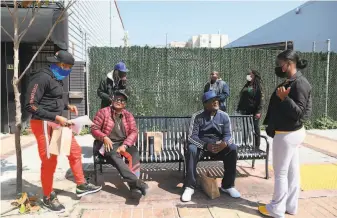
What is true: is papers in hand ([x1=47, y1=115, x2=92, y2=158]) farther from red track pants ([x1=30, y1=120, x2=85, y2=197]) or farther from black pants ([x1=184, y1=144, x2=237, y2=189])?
black pants ([x1=184, y1=144, x2=237, y2=189])

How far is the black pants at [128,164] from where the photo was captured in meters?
4.11

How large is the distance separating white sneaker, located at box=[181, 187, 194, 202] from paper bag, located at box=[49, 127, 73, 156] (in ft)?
5.22

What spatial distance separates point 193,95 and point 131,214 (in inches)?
236

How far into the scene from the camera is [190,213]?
3832 mm

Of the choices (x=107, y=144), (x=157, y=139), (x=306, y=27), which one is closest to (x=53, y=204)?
(x=107, y=144)

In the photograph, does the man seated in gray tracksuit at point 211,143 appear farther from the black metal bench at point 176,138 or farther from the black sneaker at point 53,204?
the black sneaker at point 53,204

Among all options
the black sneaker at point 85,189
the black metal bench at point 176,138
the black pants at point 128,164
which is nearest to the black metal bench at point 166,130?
the black metal bench at point 176,138

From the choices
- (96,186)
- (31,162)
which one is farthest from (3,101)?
(96,186)

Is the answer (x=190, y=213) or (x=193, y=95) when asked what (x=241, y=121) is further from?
(x=193, y=95)

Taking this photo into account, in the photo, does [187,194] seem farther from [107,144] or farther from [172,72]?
[172,72]

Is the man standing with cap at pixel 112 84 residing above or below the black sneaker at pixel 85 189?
above

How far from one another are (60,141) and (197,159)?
6.08ft

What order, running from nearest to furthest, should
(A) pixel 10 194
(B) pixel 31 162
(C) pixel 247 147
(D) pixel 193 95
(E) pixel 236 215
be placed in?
1. (E) pixel 236 215
2. (A) pixel 10 194
3. (C) pixel 247 147
4. (B) pixel 31 162
5. (D) pixel 193 95

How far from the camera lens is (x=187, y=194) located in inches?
165
